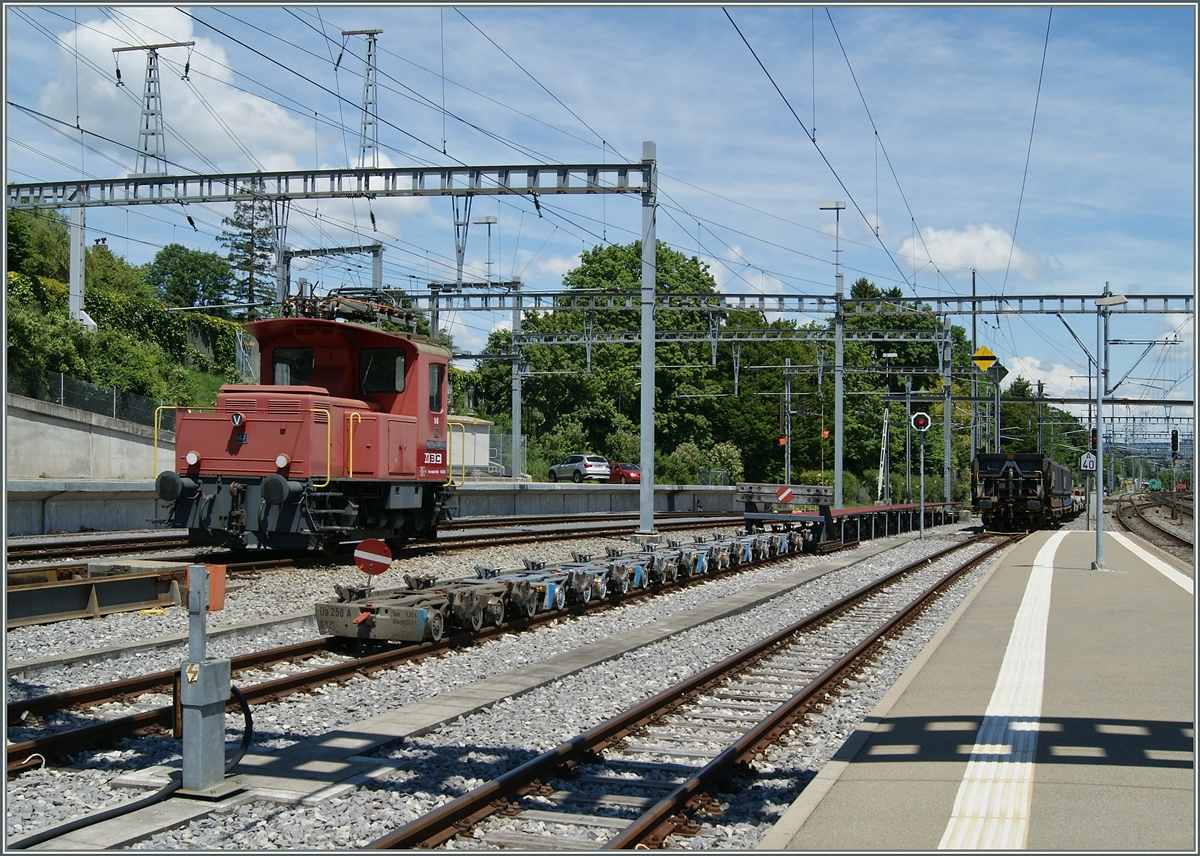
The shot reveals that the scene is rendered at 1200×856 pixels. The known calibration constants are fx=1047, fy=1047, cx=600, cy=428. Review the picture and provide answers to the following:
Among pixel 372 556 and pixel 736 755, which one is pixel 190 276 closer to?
pixel 372 556

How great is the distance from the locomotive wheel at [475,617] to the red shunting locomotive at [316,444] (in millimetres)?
4247

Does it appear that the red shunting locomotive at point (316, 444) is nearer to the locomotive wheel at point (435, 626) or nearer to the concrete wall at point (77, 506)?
the locomotive wheel at point (435, 626)

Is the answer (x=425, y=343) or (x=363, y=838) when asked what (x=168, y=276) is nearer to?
(x=425, y=343)

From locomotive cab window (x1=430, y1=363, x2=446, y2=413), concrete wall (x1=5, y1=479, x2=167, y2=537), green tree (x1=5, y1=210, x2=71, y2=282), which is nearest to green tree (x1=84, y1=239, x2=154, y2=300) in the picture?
green tree (x1=5, y1=210, x2=71, y2=282)

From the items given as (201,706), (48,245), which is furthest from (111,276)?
(201,706)

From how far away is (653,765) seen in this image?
722 centimetres

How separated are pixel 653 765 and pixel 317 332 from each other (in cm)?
1129

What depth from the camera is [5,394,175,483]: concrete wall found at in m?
27.1

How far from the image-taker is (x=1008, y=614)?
13820 mm

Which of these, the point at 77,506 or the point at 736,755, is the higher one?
the point at 77,506

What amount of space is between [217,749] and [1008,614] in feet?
35.5

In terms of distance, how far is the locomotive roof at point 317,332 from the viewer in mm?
16422

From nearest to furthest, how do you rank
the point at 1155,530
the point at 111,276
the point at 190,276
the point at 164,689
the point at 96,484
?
1. the point at 164,689
2. the point at 96,484
3. the point at 1155,530
4. the point at 111,276
5. the point at 190,276

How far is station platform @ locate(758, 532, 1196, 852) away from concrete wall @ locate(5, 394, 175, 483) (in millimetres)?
24023
